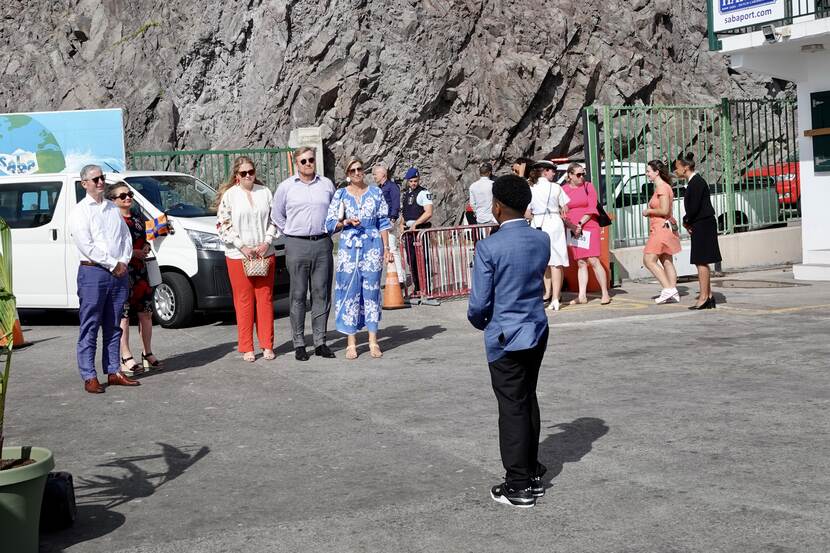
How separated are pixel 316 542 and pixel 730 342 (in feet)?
20.8

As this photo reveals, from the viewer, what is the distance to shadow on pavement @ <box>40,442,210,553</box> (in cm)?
552

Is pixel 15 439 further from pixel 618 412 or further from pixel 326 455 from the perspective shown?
pixel 618 412

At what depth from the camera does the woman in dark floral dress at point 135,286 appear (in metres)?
10.2

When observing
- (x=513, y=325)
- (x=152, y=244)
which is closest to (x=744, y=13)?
(x=152, y=244)

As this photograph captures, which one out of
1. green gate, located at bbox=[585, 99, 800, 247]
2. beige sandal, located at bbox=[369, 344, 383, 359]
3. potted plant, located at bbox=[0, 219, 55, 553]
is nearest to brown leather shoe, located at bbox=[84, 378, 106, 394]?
beige sandal, located at bbox=[369, 344, 383, 359]

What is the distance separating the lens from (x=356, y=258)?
1072 centimetres

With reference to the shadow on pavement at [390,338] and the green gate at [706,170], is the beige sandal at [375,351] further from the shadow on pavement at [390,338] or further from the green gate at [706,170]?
the green gate at [706,170]

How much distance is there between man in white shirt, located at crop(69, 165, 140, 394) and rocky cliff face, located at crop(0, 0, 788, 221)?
2096 centimetres

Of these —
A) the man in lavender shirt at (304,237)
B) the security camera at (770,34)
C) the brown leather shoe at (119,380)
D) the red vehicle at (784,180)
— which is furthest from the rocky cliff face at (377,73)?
the brown leather shoe at (119,380)

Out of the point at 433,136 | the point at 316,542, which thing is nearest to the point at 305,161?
the point at 316,542

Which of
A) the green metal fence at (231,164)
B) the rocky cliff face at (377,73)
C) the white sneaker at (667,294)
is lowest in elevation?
the white sneaker at (667,294)

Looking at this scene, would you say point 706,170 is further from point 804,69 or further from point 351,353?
point 351,353

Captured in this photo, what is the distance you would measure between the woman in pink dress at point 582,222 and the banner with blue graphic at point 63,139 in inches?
435

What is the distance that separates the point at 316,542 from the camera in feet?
17.3
